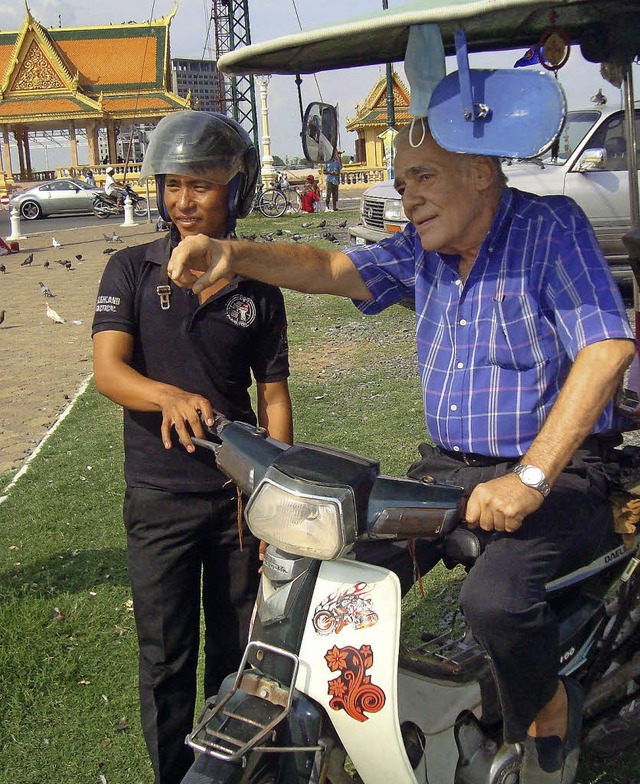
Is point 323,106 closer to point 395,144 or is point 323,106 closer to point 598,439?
point 395,144

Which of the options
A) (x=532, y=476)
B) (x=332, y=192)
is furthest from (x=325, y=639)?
(x=332, y=192)

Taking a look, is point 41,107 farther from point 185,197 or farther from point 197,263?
point 197,263

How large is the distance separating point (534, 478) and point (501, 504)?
0.36 ft

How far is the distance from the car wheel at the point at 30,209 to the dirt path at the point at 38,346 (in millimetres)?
16667

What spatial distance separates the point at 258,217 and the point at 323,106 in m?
25.7

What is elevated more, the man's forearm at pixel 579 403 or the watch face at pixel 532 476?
the man's forearm at pixel 579 403

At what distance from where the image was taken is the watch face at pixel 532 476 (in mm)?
2109

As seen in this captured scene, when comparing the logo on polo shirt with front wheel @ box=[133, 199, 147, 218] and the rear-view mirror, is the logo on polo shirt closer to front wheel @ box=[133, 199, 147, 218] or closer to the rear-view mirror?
the rear-view mirror

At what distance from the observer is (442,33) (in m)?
2.74

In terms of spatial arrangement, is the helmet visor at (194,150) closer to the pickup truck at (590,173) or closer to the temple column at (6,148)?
the pickup truck at (590,173)

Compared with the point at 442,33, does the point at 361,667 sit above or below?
below

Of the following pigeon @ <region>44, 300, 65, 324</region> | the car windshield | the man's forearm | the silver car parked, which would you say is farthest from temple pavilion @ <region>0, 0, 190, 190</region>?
the man's forearm

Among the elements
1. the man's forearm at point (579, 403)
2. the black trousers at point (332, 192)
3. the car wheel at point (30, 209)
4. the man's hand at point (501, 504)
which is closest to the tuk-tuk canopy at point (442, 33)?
the man's forearm at point (579, 403)

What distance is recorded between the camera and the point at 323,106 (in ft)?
9.81
